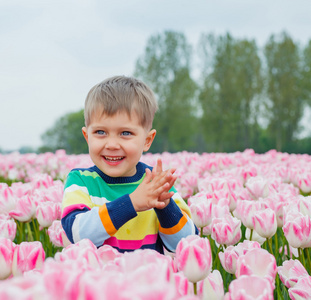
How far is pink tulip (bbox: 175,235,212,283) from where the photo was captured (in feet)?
4.13

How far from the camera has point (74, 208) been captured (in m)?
2.13

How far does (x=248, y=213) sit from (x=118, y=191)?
771 mm

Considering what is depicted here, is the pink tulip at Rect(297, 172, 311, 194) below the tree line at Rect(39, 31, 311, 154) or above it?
below

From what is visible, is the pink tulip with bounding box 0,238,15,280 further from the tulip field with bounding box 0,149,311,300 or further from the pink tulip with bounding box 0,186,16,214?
the pink tulip with bounding box 0,186,16,214

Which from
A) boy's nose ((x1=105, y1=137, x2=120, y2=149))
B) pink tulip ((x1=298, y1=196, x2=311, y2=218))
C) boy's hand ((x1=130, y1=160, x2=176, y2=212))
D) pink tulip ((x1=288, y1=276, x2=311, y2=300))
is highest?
boy's nose ((x1=105, y1=137, x2=120, y2=149))

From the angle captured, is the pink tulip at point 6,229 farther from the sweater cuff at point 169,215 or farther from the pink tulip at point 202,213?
the pink tulip at point 202,213

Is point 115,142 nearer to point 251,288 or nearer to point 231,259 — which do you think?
point 231,259

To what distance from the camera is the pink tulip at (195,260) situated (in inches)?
49.5

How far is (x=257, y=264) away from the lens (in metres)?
1.31

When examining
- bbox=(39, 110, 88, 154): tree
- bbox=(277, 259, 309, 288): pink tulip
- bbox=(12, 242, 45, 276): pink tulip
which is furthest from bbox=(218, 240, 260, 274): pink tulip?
bbox=(39, 110, 88, 154): tree

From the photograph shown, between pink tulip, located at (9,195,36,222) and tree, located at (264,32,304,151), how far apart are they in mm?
29187

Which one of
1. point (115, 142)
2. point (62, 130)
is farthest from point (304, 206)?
point (62, 130)

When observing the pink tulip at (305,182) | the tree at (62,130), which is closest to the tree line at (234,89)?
the tree at (62,130)

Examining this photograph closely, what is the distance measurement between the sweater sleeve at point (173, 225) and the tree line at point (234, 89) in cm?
2756
